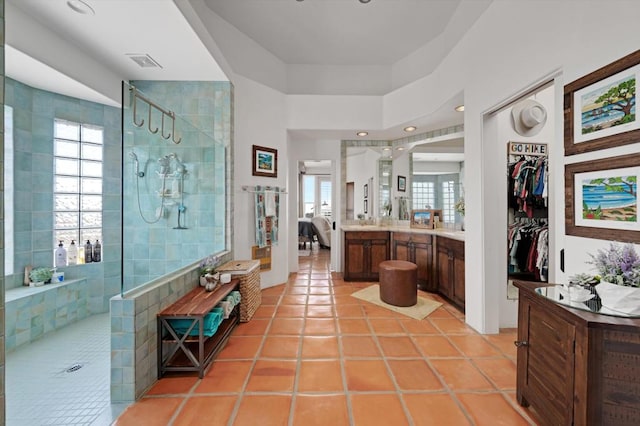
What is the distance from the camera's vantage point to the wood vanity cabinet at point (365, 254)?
13.7 feet

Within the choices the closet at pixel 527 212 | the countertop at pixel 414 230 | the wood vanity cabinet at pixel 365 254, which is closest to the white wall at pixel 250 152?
the wood vanity cabinet at pixel 365 254

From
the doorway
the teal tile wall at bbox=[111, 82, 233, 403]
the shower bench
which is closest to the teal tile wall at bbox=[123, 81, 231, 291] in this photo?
the teal tile wall at bbox=[111, 82, 233, 403]

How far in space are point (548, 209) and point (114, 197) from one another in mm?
4658

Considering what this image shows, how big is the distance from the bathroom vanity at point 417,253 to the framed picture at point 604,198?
153 centimetres

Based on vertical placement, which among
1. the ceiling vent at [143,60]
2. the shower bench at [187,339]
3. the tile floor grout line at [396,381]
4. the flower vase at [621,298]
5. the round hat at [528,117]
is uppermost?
the ceiling vent at [143,60]

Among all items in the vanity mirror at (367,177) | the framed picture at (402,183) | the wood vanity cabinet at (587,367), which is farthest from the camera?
the vanity mirror at (367,177)

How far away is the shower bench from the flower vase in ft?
7.26

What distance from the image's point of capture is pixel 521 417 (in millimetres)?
1490

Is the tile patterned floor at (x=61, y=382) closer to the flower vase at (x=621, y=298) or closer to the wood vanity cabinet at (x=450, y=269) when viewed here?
the flower vase at (x=621, y=298)

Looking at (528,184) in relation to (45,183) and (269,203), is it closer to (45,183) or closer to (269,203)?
(269,203)

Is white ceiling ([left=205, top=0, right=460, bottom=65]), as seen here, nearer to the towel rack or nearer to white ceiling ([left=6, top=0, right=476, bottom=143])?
white ceiling ([left=6, top=0, right=476, bottom=143])

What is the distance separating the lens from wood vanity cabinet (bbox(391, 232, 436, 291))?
143 inches

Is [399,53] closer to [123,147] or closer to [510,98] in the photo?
[510,98]

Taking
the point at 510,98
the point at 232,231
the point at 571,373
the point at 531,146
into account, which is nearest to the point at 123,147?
the point at 232,231
